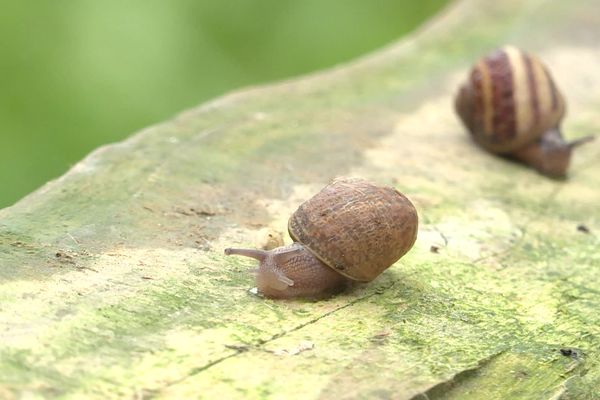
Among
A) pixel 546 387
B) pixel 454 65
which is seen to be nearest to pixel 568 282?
pixel 546 387

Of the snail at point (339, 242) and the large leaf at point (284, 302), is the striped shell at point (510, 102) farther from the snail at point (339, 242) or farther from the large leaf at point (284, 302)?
the snail at point (339, 242)

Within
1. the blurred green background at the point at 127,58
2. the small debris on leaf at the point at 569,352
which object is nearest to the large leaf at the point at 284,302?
the small debris on leaf at the point at 569,352

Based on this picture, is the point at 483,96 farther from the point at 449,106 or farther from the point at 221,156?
the point at 221,156

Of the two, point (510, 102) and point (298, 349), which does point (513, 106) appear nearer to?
point (510, 102)

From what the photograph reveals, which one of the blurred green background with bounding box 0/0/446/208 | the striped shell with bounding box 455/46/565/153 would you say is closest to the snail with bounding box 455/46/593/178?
the striped shell with bounding box 455/46/565/153

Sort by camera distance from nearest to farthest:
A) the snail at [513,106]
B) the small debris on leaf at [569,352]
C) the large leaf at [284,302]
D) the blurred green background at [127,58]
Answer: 1. the large leaf at [284,302]
2. the small debris on leaf at [569,352]
3. the snail at [513,106]
4. the blurred green background at [127,58]

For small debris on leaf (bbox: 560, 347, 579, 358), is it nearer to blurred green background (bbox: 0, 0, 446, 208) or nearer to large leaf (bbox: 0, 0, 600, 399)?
large leaf (bbox: 0, 0, 600, 399)
